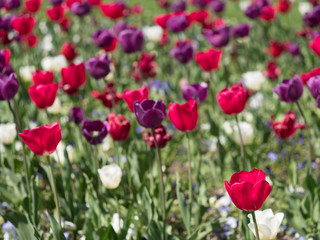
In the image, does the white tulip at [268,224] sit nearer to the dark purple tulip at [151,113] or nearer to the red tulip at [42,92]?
the dark purple tulip at [151,113]

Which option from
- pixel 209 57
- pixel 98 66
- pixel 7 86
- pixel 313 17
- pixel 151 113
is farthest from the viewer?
pixel 313 17

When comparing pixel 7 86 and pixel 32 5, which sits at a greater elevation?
pixel 7 86

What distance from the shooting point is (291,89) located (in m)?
2.58

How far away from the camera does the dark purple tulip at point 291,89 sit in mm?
2574

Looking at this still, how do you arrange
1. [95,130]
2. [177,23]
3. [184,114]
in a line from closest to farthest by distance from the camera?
[184,114] → [95,130] → [177,23]

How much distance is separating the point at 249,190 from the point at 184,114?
695 millimetres

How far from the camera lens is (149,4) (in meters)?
10.6

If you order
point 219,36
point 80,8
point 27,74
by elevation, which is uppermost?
point 219,36

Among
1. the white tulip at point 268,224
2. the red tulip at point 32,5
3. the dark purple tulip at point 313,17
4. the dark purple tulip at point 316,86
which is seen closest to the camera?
the white tulip at point 268,224

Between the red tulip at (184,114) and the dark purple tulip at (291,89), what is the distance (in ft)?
1.90

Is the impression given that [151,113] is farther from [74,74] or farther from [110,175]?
[74,74]

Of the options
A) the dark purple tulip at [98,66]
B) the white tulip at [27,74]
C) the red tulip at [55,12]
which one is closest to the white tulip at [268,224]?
the dark purple tulip at [98,66]

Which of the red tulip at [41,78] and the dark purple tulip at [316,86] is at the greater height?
the dark purple tulip at [316,86]

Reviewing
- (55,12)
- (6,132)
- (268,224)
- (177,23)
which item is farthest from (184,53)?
(55,12)
